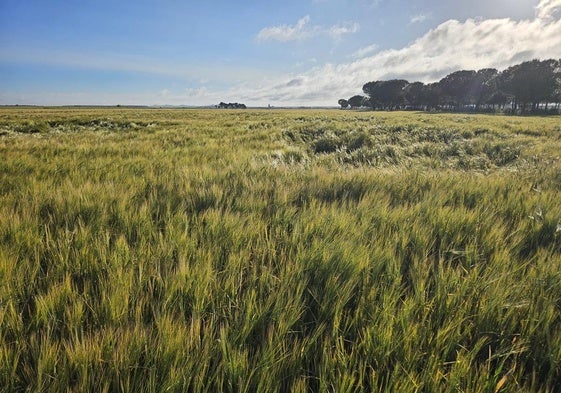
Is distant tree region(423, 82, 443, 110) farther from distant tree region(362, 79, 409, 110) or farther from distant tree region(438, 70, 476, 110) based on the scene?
distant tree region(362, 79, 409, 110)

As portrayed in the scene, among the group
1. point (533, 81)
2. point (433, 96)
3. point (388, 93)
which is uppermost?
point (388, 93)

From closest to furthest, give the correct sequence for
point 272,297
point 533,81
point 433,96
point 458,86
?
point 272,297, point 533,81, point 458,86, point 433,96

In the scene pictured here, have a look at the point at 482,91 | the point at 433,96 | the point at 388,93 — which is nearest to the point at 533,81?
the point at 482,91

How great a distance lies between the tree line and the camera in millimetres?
71812

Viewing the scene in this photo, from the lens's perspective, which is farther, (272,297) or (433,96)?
(433,96)

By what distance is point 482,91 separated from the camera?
322ft

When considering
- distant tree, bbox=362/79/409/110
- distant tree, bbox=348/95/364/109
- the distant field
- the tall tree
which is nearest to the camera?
the distant field

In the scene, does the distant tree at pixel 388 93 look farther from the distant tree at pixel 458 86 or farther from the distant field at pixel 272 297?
the distant field at pixel 272 297

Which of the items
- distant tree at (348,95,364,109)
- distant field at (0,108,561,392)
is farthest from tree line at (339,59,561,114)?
distant field at (0,108,561,392)

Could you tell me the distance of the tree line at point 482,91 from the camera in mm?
71812

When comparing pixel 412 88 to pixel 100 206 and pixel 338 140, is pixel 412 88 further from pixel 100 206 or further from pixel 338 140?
pixel 100 206

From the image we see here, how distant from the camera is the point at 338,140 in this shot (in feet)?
42.9

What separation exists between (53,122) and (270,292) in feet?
106

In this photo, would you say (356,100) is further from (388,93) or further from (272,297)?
(272,297)
